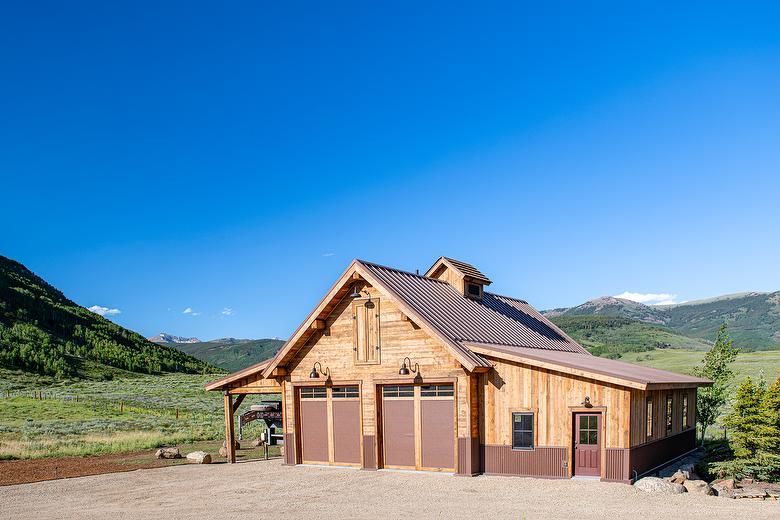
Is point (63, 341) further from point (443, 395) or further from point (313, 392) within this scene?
point (443, 395)

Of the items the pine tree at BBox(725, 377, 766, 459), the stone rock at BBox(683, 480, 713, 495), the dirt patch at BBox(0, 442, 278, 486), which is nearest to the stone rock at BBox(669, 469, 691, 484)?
the stone rock at BBox(683, 480, 713, 495)

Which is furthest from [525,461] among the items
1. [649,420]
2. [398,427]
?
[398,427]

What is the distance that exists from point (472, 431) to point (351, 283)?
6.34 metres

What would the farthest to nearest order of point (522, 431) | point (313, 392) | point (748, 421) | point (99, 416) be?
point (99, 416)
point (313, 392)
point (522, 431)
point (748, 421)

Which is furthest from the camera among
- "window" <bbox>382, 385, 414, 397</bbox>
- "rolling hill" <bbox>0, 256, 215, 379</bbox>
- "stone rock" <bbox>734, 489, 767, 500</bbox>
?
"rolling hill" <bbox>0, 256, 215, 379</bbox>

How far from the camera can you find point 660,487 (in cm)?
1773

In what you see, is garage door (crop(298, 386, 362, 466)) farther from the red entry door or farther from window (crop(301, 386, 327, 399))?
the red entry door

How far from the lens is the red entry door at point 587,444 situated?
1914 cm

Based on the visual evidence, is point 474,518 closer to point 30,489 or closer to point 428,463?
point 428,463

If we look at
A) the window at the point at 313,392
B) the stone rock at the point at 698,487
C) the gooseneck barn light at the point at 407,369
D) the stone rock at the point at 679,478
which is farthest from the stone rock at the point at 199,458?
the stone rock at the point at 698,487

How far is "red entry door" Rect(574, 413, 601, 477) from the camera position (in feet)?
62.8

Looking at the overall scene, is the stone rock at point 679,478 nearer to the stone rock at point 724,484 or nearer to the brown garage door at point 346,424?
the stone rock at point 724,484

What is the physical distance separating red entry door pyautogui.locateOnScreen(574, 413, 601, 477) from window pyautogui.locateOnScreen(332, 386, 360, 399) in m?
7.37

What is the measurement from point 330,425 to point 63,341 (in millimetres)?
71240
